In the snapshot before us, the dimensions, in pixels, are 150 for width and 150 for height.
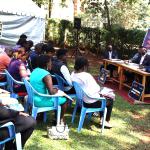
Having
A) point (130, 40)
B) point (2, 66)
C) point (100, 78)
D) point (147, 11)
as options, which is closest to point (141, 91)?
point (100, 78)

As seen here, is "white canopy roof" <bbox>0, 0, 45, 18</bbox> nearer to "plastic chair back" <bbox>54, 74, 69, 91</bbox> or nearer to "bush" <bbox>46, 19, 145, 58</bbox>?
"bush" <bbox>46, 19, 145, 58</bbox>

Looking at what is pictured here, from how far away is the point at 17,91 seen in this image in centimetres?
652

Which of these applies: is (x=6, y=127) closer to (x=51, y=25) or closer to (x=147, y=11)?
(x=51, y=25)

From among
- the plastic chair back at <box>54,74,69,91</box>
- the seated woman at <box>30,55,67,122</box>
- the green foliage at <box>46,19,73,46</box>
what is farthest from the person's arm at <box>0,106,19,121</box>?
the green foliage at <box>46,19,73,46</box>

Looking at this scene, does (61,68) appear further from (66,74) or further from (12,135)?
(12,135)

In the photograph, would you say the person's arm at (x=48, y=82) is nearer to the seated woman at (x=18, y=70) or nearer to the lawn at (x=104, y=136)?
the lawn at (x=104, y=136)

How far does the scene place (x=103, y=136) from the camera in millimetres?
6094

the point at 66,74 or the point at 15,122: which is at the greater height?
the point at 66,74

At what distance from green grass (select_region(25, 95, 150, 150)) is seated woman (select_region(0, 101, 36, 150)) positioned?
2.92 ft

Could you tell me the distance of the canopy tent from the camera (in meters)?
13.6

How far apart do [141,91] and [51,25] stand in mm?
16129

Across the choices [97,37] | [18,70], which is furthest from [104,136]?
[97,37]

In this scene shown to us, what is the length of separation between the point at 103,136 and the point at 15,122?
86.7 inches

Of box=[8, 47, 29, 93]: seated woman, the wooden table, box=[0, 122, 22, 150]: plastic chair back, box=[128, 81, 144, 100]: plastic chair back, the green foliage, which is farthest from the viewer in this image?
the green foliage
